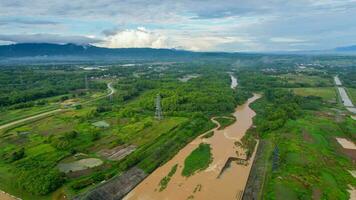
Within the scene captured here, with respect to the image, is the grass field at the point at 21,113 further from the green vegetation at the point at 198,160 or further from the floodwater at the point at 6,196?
the green vegetation at the point at 198,160

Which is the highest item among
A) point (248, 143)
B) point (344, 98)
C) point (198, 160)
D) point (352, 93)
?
point (352, 93)

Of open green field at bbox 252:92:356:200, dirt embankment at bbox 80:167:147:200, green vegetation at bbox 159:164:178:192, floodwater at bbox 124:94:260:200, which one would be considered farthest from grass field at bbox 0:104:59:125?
open green field at bbox 252:92:356:200

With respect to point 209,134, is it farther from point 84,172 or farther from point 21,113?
point 21,113

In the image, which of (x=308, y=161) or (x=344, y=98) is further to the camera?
(x=344, y=98)

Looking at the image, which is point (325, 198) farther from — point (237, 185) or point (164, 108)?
point (164, 108)

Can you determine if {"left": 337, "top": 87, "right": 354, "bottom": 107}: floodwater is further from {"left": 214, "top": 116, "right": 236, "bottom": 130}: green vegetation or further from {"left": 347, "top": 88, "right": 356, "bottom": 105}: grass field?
{"left": 214, "top": 116, "right": 236, "bottom": 130}: green vegetation

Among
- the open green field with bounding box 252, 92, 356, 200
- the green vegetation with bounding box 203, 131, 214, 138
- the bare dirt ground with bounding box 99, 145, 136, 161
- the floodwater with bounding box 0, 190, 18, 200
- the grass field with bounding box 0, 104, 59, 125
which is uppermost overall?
the open green field with bounding box 252, 92, 356, 200

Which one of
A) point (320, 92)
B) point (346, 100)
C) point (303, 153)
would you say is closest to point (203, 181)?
point (303, 153)

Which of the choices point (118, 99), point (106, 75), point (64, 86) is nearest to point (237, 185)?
point (118, 99)
